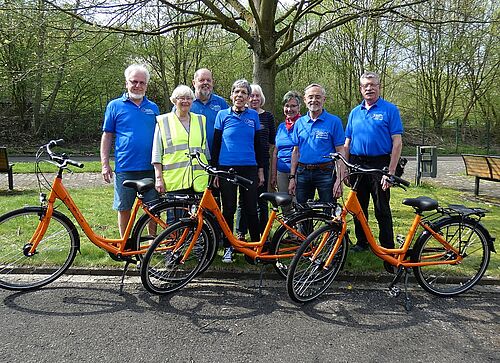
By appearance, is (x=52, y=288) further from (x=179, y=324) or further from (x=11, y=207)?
(x=11, y=207)

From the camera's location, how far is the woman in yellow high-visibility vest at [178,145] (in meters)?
4.19

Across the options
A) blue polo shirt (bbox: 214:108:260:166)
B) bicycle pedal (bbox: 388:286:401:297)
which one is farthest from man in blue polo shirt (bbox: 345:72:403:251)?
blue polo shirt (bbox: 214:108:260:166)

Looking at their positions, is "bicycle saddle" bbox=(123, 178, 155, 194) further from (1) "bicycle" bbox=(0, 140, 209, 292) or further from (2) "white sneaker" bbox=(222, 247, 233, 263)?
(2) "white sneaker" bbox=(222, 247, 233, 263)

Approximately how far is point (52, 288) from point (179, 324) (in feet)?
4.73

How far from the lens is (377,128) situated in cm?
432

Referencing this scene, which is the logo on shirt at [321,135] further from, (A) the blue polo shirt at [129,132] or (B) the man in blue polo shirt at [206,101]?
(A) the blue polo shirt at [129,132]

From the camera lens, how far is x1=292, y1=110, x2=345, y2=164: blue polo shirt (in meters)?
4.48

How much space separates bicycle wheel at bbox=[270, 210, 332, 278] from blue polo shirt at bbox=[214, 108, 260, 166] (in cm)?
80

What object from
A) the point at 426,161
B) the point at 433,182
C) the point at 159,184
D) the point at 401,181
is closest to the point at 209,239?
the point at 159,184

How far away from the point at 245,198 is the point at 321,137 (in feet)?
3.40

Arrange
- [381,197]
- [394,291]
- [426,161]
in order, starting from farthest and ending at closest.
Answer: [426,161]
[381,197]
[394,291]

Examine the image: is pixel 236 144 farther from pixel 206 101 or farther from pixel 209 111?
pixel 206 101

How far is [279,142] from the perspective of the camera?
5074 millimetres

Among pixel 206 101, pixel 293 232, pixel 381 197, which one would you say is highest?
pixel 206 101
